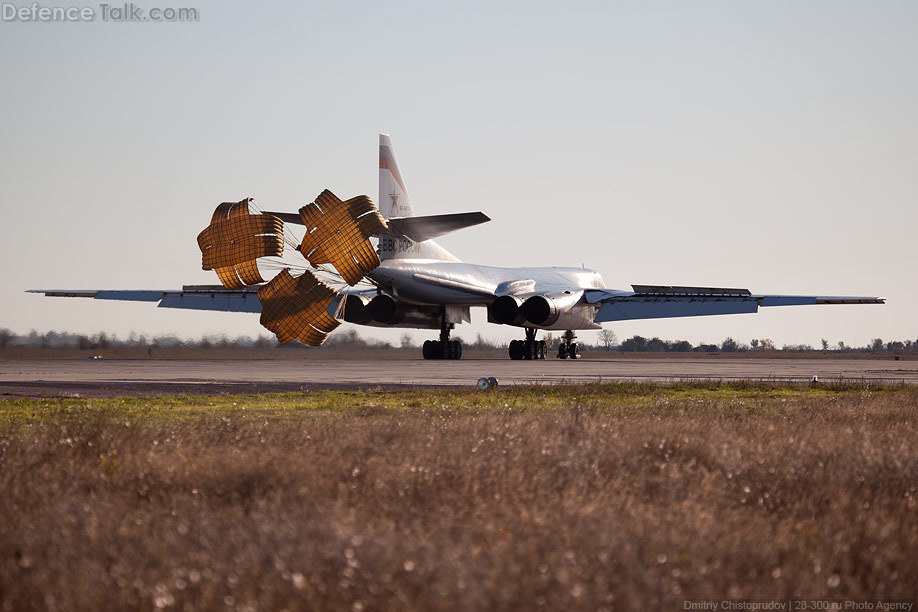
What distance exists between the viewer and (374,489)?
612 centimetres

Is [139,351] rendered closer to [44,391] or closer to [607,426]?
[44,391]

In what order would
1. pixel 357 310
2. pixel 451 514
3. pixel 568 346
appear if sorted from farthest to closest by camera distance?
pixel 568 346 < pixel 357 310 < pixel 451 514

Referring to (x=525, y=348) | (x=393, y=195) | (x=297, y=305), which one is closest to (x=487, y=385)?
(x=297, y=305)

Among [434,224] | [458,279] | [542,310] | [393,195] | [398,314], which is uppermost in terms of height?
[393,195]

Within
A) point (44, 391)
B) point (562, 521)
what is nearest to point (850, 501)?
point (562, 521)

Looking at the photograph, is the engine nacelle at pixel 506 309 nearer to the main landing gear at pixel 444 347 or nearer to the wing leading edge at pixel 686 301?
the main landing gear at pixel 444 347

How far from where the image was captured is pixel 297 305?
22906 mm

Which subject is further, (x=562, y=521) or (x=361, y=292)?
(x=361, y=292)

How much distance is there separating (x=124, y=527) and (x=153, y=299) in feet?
138

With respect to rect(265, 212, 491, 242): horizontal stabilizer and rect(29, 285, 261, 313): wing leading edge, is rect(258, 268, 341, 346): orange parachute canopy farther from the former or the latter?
rect(29, 285, 261, 313): wing leading edge

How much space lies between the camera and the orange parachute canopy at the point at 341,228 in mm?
20891

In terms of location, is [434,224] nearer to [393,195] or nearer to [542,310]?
[393,195]

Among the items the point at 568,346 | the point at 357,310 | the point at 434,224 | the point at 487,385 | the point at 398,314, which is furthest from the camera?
the point at 568,346

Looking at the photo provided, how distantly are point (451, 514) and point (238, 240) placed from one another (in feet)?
55.3
